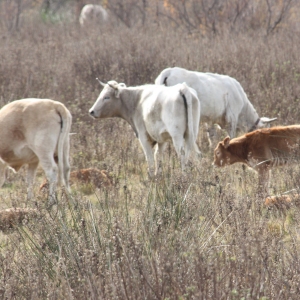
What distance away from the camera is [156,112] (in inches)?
344

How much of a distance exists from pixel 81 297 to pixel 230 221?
1657 millimetres

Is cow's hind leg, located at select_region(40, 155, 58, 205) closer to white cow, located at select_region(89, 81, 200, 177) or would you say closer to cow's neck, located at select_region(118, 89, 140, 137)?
white cow, located at select_region(89, 81, 200, 177)

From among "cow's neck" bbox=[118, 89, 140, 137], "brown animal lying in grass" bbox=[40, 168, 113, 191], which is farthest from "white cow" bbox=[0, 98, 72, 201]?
"cow's neck" bbox=[118, 89, 140, 137]

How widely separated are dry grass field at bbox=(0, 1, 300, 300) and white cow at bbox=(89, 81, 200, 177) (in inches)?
11.4

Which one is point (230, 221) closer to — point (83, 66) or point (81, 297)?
point (81, 297)

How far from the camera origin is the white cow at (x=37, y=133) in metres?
7.71

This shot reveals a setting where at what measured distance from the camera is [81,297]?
11.7 feet

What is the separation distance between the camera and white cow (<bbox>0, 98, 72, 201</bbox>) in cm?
771

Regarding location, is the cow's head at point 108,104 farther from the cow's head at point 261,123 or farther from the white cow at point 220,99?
the cow's head at point 261,123

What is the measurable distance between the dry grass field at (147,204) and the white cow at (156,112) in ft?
0.95

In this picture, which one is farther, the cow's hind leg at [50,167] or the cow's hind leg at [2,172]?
the cow's hind leg at [2,172]

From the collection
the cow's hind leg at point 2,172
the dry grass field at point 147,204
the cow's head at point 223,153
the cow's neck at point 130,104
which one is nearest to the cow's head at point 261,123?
the dry grass field at point 147,204

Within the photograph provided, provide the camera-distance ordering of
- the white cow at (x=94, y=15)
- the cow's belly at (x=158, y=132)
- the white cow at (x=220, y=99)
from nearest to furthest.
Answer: the cow's belly at (x=158, y=132) → the white cow at (x=220, y=99) → the white cow at (x=94, y=15)

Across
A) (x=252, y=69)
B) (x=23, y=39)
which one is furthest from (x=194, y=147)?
(x=23, y=39)
